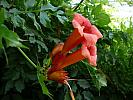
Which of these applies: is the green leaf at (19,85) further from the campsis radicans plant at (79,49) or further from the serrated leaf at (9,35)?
the serrated leaf at (9,35)

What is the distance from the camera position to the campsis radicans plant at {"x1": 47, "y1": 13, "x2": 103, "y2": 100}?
1018mm

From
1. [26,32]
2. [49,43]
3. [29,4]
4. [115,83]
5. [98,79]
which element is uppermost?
[29,4]

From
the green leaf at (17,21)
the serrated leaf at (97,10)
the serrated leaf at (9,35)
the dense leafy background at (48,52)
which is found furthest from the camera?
the serrated leaf at (97,10)

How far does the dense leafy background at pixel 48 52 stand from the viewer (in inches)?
61.7

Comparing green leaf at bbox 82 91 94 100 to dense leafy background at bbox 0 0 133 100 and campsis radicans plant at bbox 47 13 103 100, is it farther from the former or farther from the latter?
campsis radicans plant at bbox 47 13 103 100

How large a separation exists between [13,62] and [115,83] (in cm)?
65

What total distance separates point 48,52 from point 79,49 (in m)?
0.66

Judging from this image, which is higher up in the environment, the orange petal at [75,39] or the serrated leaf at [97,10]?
the orange petal at [75,39]

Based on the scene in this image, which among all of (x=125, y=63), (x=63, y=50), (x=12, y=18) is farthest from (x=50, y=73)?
(x=125, y=63)

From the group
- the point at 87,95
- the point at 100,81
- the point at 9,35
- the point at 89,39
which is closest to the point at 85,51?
the point at 89,39

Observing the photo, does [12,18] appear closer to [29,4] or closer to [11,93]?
[29,4]

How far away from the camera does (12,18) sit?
4.67 feet

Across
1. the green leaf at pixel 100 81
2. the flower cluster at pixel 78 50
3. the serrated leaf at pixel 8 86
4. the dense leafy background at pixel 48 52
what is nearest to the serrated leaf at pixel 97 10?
the dense leafy background at pixel 48 52

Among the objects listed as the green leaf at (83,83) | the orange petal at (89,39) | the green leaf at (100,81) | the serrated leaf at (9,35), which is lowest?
the green leaf at (83,83)
